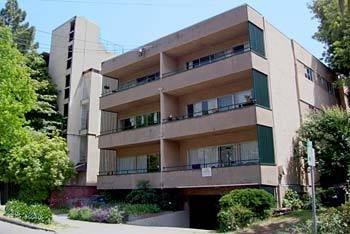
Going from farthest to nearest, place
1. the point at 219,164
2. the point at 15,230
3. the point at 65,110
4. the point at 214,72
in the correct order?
1. the point at 65,110
2. the point at 219,164
3. the point at 214,72
4. the point at 15,230

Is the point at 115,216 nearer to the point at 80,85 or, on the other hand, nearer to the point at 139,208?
the point at 139,208

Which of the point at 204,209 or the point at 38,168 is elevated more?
→ the point at 38,168

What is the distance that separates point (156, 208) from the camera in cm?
2491

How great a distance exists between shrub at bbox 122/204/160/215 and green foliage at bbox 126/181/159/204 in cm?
86

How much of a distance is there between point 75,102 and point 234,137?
2013cm

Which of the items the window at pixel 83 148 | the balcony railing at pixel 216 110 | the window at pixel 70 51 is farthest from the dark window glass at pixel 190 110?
the window at pixel 70 51

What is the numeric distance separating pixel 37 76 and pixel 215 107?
2315 centimetres

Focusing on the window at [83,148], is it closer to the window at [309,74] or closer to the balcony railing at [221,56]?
the balcony railing at [221,56]

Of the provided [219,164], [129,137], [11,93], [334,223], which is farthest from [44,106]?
[334,223]

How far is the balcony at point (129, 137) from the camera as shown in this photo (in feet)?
92.3

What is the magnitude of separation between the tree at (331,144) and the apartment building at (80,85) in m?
19.8

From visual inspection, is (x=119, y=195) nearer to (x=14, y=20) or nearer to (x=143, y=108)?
(x=143, y=108)

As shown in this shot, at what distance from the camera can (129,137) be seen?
29953 millimetres

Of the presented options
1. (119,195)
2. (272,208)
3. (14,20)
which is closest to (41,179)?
(119,195)
